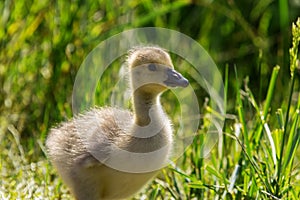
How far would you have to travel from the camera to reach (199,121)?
382 cm

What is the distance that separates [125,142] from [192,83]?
1.73m

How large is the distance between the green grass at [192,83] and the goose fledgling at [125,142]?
0.58 feet

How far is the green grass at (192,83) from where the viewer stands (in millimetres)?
3082

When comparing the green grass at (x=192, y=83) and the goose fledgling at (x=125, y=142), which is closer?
the goose fledgling at (x=125, y=142)

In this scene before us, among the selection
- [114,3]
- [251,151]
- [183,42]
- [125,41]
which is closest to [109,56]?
[125,41]

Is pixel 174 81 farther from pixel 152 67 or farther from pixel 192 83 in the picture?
pixel 192 83

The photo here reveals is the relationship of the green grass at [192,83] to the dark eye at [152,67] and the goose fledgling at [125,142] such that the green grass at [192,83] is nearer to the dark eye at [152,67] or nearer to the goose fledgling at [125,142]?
the goose fledgling at [125,142]

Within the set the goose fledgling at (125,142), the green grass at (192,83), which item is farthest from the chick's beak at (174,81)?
the green grass at (192,83)

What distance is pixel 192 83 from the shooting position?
4.61m

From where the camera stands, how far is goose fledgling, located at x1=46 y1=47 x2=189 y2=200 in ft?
9.48

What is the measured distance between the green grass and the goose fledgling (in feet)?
0.58

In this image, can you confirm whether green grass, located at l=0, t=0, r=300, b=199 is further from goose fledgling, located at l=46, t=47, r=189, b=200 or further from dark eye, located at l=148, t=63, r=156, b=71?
dark eye, located at l=148, t=63, r=156, b=71

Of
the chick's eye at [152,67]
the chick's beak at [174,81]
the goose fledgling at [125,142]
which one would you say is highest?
the chick's eye at [152,67]

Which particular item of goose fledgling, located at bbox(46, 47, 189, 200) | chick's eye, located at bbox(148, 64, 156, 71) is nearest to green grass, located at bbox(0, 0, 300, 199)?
goose fledgling, located at bbox(46, 47, 189, 200)
